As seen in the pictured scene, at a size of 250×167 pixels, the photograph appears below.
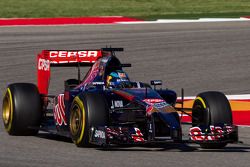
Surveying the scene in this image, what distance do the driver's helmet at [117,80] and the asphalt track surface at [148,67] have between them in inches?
42.5

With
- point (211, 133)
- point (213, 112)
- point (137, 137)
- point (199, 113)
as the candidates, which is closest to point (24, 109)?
point (137, 137)

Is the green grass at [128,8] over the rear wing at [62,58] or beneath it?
over

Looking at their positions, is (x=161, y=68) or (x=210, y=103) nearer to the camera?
(x=210, y=103)

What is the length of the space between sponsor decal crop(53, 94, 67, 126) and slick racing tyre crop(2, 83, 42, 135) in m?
0.26

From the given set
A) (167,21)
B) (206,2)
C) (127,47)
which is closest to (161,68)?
(127,47)

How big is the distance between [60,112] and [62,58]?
5.69 ft

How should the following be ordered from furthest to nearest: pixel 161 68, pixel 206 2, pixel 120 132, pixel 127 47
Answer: pixel 206 2
pixel 127 47
pixel 161 68
pixel 120 132

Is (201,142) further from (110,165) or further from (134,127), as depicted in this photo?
(110,165)

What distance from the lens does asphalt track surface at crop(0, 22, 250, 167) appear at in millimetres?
11797

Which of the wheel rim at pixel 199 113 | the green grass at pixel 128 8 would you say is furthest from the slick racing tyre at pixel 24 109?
the green grass at pixel 128 8

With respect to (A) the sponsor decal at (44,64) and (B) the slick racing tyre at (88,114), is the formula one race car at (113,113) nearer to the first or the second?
(B) the slick racing tyre at (88,114)

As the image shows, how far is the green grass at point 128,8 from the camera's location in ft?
127

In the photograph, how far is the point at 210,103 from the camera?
1299 cm

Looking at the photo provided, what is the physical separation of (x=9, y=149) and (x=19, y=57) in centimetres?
1442
